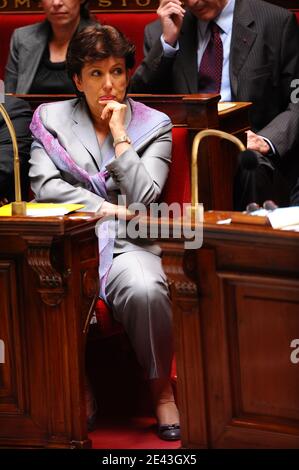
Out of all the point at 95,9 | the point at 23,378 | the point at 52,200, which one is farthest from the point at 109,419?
the point at 95,9

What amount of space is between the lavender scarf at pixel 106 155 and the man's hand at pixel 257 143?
1.82ft

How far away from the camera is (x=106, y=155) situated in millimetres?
3586

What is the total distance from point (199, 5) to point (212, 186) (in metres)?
0.81

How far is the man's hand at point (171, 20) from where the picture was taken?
4211mm

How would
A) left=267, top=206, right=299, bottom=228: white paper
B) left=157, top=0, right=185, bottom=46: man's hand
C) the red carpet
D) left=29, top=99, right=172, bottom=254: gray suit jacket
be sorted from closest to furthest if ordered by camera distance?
left=267, top=206, right=299, bottom=228: white paper, the red carpet, left=29, top=99, right=172, bottom=254: gray suit jacket, left=157, top=0, right=185, bottom=46: man's hand

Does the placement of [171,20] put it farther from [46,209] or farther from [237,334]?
[237,334]

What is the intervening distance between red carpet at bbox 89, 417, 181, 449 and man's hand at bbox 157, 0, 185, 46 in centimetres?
141

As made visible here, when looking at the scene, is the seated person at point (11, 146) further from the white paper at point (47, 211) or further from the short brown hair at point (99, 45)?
the white paper at point (47, 211)

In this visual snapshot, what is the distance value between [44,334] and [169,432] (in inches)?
17.8

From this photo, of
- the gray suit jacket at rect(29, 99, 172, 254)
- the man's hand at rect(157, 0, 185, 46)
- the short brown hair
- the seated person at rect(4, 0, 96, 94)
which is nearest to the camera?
the gray suit jacket at rect(29, 99, 172, 254)

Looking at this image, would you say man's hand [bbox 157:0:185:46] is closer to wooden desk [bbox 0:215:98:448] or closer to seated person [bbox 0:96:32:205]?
seated person [bbox 0:96:32:205]

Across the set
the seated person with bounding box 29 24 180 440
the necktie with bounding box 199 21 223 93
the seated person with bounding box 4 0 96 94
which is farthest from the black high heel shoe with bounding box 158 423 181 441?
the seated person with bounding box 4 0 96 94

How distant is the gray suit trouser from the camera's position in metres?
3.30

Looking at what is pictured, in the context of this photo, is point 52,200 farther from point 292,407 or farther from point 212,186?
point 292,407
